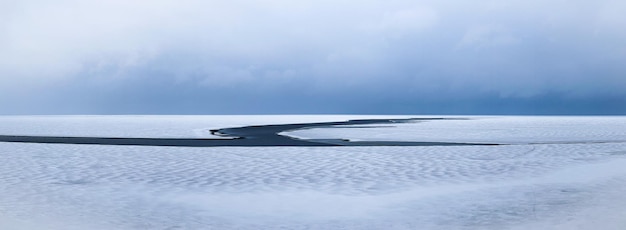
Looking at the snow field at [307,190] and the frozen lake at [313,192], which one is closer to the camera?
the frozen lake at [313,192]

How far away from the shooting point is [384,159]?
13484mm

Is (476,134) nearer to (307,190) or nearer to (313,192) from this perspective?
(307,190)

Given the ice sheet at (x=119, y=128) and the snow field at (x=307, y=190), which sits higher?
the ice sheet at (x=119, y=128)

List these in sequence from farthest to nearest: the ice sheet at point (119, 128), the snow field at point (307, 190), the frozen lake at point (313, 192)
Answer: the ice sheet at point (119, 128), the snow field at point (307, 190), the frozen lake at point (313, 192)

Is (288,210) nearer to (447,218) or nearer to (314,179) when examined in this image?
(447,218)

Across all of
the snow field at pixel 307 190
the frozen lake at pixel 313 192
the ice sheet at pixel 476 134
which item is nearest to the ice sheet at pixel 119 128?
the ice sheet at pixel 476 134

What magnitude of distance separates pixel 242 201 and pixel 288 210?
0.93 m

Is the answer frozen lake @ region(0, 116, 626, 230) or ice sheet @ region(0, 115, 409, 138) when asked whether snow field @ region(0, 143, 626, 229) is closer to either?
frozen lake @ region(0, 116, 626, 230)

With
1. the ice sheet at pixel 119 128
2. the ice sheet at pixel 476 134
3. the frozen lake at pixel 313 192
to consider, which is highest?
the ice sheet at pixel 119 128

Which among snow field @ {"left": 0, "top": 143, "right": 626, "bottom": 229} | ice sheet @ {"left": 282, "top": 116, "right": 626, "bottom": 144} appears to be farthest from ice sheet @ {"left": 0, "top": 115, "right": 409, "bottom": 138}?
snow field @ {"left": 0, "top": 143, "right": 626, "bottom": 229}

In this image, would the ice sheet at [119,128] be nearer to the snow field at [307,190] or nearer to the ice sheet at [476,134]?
the ice sheet at [476,134]

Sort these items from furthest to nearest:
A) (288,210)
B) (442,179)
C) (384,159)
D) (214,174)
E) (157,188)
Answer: (384,159) → (214,174) → (442,179) → (157,188) → (288,210)

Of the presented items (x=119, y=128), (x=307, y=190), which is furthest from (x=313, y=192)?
(x=119, y=128)

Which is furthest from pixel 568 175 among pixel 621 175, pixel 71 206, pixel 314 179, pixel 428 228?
pixel 71 206
